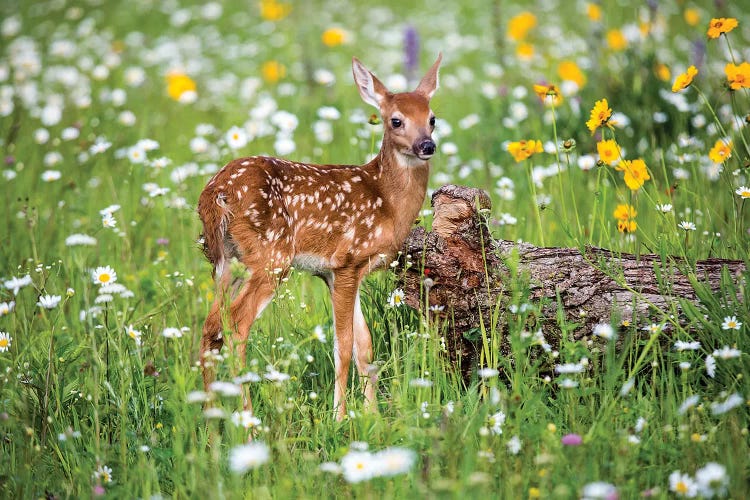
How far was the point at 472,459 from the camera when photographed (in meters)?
3.20

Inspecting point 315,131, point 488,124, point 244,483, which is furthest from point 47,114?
point 244,483

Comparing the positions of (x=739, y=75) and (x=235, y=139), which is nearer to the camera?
(x=739, y=75)

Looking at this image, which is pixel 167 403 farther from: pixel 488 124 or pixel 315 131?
pixel 488 124

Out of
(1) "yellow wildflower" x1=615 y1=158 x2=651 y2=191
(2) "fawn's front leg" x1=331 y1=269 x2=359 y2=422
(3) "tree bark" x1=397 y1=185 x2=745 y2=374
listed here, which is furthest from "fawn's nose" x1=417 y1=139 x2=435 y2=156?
(1) "yellow wildflower" x1=615 y1=158 x2=651 y2=191

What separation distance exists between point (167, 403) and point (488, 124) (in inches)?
185

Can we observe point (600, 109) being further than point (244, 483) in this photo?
Yes

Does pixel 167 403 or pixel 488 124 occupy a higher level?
pixel 488 124

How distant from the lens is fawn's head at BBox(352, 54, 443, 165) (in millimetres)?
4535

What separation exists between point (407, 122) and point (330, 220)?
64 centimetres

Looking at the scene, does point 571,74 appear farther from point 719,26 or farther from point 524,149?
point 719,26

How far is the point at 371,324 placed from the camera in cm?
463

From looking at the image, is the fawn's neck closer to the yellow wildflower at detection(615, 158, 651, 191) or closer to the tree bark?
the tree bark

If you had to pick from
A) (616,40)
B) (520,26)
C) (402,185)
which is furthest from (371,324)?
(520,26)

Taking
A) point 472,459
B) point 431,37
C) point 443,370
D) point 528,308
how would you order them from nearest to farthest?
point 472,459
point 528,308
point 443,370
point 431,37
